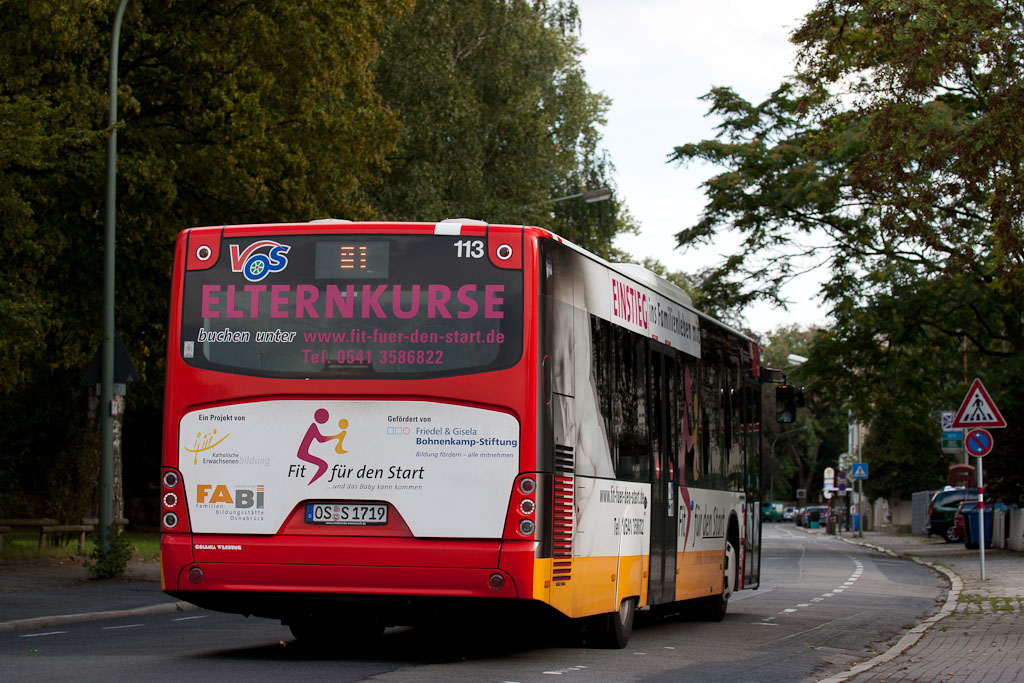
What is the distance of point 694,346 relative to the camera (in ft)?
51.4

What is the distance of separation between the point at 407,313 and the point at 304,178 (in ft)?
51.7

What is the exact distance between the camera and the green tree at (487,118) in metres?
40.6

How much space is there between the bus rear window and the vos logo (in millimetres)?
838

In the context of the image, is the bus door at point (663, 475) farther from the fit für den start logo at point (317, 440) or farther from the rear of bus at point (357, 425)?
the fit für den start logo at point (317, 440)

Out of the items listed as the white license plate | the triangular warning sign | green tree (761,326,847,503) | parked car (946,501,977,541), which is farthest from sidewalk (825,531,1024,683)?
green tree (761,326,847,503)

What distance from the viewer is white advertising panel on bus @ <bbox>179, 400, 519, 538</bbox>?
10523 mm

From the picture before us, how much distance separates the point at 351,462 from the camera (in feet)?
35.0

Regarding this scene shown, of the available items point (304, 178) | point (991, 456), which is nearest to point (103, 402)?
point (304, 178)

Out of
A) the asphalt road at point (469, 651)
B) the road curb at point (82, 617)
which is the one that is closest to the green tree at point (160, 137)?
the road curb at point (82, 617)

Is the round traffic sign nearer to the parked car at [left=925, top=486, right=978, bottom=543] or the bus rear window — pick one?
the bus rear window

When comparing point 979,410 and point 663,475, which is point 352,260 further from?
point 979,410

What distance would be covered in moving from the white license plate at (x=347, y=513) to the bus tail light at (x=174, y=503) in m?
0.94

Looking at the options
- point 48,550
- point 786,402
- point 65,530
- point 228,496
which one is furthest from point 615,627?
point 65,530

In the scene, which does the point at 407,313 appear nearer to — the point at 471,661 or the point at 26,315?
the point at 471,661
